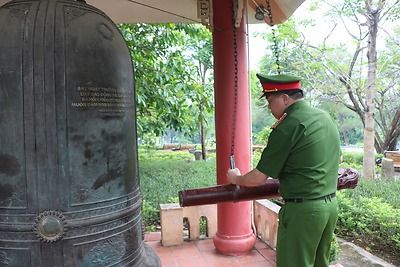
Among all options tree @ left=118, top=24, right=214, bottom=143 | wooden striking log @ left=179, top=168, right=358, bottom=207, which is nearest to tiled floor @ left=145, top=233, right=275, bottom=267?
wooden striking log @ left=179, top=168, right=358, bottom=207

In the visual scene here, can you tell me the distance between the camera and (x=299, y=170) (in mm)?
2229

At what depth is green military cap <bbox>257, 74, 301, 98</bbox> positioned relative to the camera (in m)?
2.32

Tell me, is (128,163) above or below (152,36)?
below

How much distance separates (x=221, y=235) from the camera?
3.88 m

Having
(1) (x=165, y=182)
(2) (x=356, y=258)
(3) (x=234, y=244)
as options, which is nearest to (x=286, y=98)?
(3) (x=234, y=244)

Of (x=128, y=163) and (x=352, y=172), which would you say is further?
(x=352, y=172)

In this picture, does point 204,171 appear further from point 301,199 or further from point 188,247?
point 301,199

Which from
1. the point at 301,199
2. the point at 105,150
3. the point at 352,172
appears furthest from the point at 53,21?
the point at 352,172

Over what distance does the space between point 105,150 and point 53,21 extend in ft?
2.65

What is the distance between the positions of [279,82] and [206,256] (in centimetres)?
234

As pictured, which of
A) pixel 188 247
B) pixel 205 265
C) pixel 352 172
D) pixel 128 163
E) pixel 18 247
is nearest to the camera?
pixel 18 247

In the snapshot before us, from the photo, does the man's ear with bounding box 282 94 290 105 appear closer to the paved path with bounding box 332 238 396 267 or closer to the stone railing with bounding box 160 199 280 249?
the stone railing with bounding box 160 199 280 249

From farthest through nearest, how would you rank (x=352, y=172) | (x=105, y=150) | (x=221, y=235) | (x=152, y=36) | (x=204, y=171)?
(x=204, y=171) → (x=152, y=36) → (x=221, y=235) → (x=352, y=172) → (x=105, y=150)

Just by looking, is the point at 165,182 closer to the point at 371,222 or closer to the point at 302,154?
the point at 371,222
